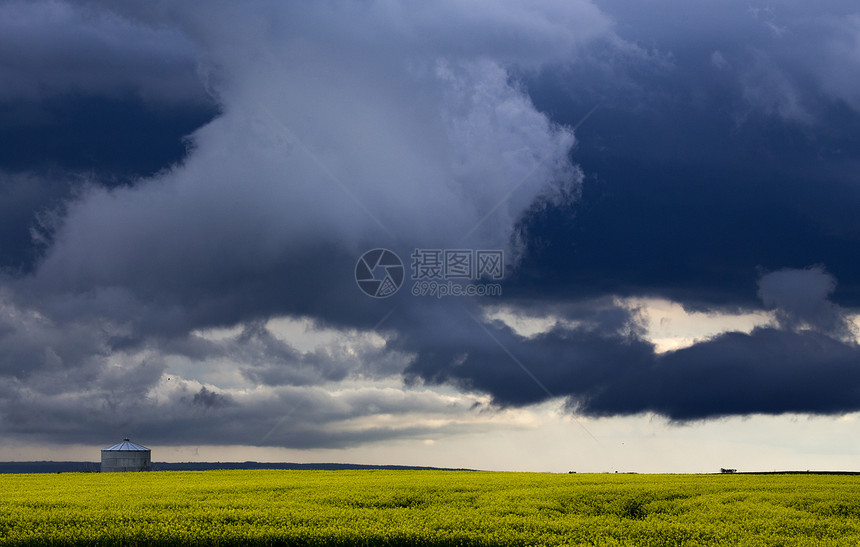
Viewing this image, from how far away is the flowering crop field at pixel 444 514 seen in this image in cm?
2827

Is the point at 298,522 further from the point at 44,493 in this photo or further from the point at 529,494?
the point at 44,493

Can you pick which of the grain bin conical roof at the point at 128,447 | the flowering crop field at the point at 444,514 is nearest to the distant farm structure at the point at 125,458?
the grain bin conical roof at the point at 128,447

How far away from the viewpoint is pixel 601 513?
35781mm

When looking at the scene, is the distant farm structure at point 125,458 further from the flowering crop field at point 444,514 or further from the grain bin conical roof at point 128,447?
the flowering crop field at point 444,514

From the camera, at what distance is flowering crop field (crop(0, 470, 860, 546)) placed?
92.7ft

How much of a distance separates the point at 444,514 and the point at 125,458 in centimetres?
6280

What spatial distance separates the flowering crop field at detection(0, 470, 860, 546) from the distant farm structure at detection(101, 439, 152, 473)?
36.9m

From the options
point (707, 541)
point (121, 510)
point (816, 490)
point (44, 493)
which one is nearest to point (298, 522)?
point (121, 510)

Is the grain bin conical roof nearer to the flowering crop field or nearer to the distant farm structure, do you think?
the distant farm structure

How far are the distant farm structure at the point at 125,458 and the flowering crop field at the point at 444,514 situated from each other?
36921 mm

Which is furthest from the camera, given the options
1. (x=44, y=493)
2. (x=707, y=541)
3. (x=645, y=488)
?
(x=44, y=493)

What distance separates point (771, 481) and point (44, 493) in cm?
4752

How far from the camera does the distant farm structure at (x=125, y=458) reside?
270 feet

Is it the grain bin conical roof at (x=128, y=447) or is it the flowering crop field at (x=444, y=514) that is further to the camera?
the grain bin conical roof at (x=128, y=447)
